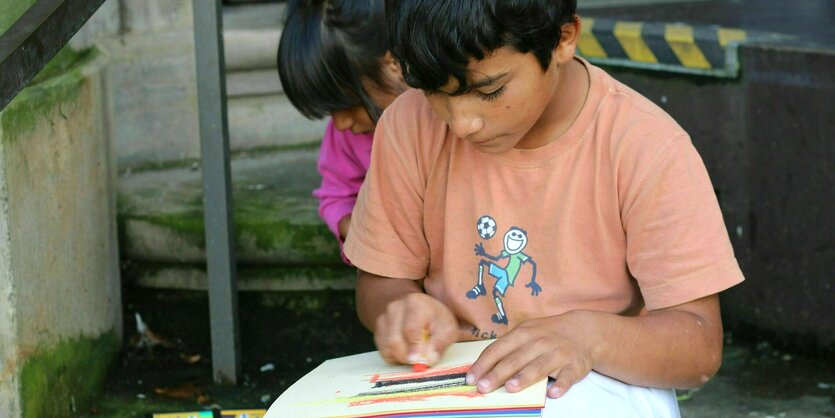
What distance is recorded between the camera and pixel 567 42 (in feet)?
6.33

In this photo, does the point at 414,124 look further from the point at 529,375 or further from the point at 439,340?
the point at 529,375

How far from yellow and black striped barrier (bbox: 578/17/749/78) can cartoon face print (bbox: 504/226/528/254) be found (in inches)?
54.5

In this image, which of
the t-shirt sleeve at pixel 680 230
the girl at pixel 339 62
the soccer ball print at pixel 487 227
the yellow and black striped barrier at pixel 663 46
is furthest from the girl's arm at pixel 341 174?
the t-shirt sleeve at pixel 680 230

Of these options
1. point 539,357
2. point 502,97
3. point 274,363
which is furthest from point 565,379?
point 274,363

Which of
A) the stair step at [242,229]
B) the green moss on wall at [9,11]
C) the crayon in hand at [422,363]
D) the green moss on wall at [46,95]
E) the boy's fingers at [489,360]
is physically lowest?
the crayon in hand at [422,363]

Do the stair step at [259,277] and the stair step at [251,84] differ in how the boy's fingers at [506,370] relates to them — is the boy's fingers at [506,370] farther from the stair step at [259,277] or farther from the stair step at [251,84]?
the stair step at [251,84]

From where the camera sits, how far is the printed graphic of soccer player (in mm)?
2025

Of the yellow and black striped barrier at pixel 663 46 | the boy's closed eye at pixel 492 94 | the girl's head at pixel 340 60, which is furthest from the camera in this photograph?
the yellow and black striped barrier at pixel 663 46

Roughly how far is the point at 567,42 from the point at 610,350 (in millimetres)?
490

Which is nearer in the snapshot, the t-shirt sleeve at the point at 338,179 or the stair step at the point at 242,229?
the t-shirt sleeve at the point at 338,179

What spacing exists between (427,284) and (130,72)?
2096mm

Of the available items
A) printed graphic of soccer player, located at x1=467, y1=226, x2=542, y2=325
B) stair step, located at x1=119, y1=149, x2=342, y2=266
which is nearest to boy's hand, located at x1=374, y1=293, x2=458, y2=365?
printed graphic of soccer player, located at x1=467, y1=226, x2=542, y2=325

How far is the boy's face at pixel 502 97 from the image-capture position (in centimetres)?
184

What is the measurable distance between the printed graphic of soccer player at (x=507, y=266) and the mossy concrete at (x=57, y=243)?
1072mm
